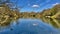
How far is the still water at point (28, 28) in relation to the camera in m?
3.19

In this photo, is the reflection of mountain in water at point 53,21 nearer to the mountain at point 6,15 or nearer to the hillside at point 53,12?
the hillside at point 53,12

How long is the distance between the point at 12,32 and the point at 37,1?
0.90 metres

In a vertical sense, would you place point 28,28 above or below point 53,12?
below

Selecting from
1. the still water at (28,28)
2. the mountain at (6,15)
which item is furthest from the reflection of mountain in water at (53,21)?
the mountain at (6,15)

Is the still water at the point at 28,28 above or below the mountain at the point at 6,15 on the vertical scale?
below

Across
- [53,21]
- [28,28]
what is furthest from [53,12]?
[28,28]

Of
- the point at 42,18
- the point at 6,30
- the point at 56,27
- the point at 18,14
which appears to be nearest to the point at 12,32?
the point at 6,30

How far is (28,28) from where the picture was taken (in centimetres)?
325

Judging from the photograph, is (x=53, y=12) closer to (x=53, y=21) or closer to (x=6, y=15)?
(x=53, y=21)

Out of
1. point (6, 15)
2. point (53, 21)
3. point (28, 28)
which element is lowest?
point (28, 28)

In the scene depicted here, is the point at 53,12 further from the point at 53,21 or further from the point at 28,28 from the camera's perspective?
the point at 28,28

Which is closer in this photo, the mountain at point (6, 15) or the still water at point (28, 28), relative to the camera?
the still water at point (28, 28)

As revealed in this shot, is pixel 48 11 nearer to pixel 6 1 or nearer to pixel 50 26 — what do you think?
pixel 50 26

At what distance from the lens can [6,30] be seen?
3.24 meters
